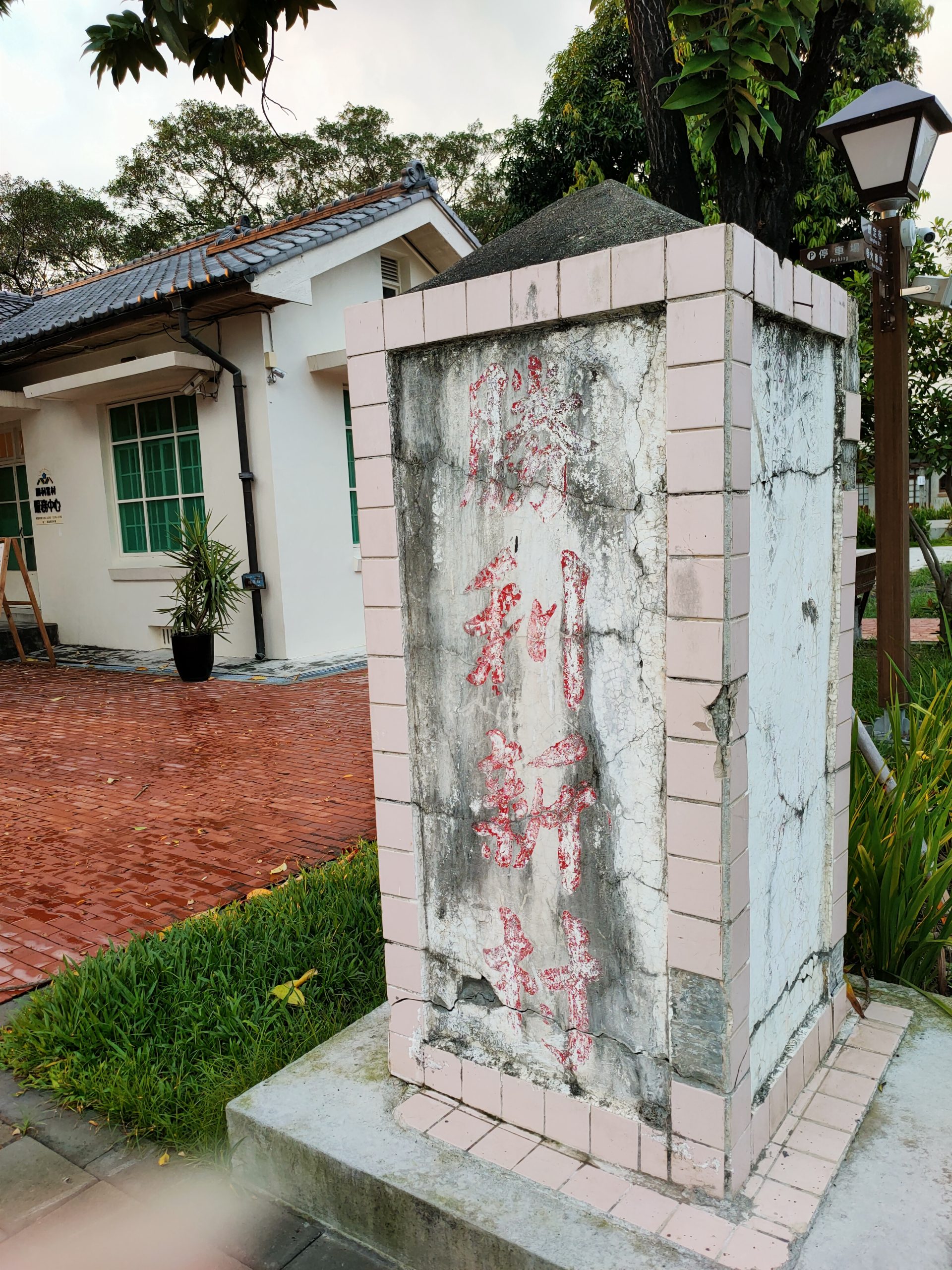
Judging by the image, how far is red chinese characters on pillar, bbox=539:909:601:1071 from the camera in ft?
6.57

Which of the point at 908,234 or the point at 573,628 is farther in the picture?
the point at 908,234

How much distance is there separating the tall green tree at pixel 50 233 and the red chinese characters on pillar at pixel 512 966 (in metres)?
23.7

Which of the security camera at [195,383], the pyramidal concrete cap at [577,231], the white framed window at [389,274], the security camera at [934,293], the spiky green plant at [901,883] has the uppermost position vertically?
the white framed window at [389,274]

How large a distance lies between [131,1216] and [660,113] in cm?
439

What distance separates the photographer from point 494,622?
2.04 m

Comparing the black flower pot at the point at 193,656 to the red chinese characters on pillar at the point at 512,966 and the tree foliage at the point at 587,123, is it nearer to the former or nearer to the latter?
the red chinese characters on pillar at the point at 512,966

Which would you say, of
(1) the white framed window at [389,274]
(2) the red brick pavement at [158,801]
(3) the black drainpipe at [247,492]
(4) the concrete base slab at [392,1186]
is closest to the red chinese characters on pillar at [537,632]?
(4) the concrete base slab at [392,1186]

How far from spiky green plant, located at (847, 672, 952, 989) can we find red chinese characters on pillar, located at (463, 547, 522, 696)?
4.58 ft

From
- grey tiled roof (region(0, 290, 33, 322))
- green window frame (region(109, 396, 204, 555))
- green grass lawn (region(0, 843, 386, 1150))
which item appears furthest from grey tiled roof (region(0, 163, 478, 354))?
green grass lawn (region(0, 843, 386, 1150))

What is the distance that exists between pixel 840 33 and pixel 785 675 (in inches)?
137

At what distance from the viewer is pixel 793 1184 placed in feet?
6.17

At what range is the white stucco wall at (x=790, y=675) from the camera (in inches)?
75.0

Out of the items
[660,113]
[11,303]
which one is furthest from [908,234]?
[11,303]

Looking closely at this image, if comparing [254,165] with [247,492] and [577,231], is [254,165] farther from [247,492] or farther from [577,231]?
[577,231]
